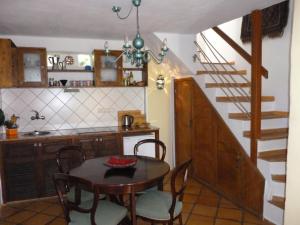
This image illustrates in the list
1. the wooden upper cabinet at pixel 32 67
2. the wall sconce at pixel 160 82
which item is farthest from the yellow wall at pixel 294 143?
the wall sconce at pixel 160 82

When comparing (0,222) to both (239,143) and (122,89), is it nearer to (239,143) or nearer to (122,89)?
(122,89)

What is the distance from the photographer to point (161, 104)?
4461mm

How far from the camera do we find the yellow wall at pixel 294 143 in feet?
2.15

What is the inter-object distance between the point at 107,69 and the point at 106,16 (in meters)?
1.23

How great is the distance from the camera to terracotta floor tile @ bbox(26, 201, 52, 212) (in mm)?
3115

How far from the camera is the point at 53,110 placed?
151 inches

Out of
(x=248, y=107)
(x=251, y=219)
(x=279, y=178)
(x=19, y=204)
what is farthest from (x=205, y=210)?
(x=19, y=204)

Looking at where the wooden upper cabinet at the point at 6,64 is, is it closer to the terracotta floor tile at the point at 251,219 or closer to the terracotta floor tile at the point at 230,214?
the terracotta floor tile at the point at 230,214

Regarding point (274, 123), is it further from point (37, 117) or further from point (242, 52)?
point (37, 117)

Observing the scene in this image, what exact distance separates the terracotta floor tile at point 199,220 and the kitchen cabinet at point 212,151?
0.55 meters

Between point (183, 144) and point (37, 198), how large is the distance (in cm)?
250

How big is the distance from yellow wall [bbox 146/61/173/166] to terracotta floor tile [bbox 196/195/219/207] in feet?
4.37

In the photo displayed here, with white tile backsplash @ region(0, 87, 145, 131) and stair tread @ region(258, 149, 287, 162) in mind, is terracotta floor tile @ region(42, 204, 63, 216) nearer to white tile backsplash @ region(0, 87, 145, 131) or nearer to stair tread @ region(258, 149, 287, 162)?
white tile backsplash @ region(0, 87, 145, 131)

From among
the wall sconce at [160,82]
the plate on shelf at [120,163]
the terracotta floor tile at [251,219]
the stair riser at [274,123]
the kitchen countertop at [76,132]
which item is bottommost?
the terracotta floor tile at [251,219]
